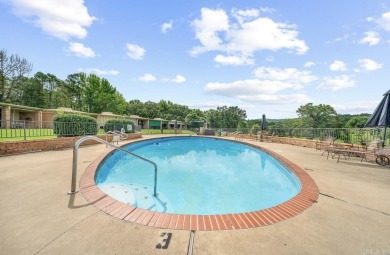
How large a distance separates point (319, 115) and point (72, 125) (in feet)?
134

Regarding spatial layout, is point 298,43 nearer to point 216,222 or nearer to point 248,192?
point 248,192

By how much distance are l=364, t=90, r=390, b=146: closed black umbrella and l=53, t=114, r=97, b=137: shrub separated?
1318 cm

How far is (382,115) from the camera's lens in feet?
22.1

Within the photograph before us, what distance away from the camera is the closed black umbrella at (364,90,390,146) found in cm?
667

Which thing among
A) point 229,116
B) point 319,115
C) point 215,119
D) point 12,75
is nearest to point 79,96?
point 12,75

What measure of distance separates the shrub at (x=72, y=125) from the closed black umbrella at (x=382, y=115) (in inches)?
519

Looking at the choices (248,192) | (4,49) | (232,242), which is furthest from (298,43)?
(4,49)

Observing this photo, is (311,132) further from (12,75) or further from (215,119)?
(12,75)

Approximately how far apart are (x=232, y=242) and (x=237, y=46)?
14.2m

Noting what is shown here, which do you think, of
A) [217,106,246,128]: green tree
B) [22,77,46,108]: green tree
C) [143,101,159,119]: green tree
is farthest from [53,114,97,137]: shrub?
[143,101,159,119]: green tree

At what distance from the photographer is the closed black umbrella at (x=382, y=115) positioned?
6668 mm

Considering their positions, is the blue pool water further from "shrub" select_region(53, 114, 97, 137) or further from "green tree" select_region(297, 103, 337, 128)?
"green tree" select_region(297, 103, 337, 128)

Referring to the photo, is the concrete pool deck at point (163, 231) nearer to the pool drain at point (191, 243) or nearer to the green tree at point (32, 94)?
the pool drain at point (191, 243)

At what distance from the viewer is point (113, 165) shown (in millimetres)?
7609
